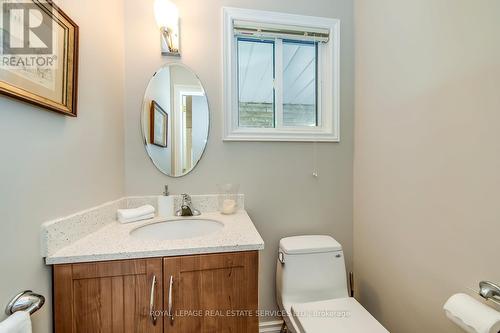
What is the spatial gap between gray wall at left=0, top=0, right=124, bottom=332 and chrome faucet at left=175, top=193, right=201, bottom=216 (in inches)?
14.2

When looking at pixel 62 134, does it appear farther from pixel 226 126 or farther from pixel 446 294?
pixel 446 294

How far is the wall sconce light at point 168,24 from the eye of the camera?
1227 millimetres

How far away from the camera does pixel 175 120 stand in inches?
55.0

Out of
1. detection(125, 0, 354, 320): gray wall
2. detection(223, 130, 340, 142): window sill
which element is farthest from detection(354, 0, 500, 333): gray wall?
detection(223, 130, 340, 142): window sill

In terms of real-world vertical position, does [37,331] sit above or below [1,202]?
below

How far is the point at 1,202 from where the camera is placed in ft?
1.96

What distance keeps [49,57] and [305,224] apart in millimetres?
1543

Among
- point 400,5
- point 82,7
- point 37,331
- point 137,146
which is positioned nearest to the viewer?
point 37,331

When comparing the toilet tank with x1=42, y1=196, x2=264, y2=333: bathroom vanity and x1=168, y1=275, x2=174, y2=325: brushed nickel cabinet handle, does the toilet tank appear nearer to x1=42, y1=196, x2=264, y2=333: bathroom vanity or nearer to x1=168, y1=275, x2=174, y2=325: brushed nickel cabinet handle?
x1=42, y1=196, x2=264, y2=333: bathroom vanity

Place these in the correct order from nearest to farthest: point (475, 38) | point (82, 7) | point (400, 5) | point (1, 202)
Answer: point (1, 202) → point (475, 38) → point (82, 7) → point (400, 5)

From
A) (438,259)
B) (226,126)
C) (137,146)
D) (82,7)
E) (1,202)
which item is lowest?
(438,259)

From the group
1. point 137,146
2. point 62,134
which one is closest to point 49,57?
point 62,134

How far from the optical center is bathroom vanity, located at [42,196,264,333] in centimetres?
76

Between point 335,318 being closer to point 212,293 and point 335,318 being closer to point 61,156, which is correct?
point 212,293
